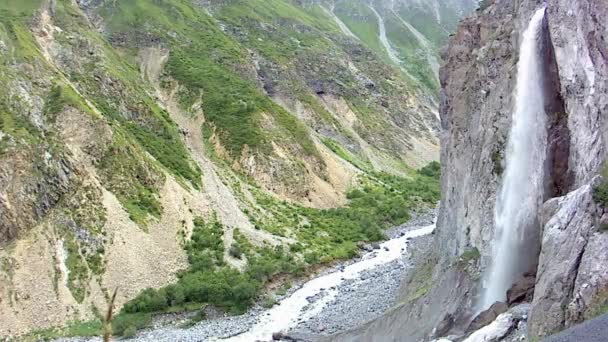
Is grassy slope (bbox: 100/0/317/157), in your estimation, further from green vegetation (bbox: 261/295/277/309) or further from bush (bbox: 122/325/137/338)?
bush (bbox: 122/325/137/338)

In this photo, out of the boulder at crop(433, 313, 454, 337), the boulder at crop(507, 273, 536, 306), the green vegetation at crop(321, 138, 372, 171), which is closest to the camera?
the boulder at crop(507, 273, 536, 306)

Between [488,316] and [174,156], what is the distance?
5058 cm

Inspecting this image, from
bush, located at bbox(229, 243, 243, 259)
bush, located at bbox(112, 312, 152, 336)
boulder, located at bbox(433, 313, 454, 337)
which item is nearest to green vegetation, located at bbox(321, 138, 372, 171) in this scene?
bush, located at bbox(229, 243, 243, 259)

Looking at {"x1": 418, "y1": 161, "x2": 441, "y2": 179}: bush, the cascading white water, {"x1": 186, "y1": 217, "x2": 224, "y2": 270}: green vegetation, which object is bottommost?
A: {"x1": 186, "y1": 217, "x2": 224, "y2": 270}: green vegetation

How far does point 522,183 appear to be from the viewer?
30.4 m

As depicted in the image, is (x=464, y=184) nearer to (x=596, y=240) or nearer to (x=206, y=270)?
(x=596, y=240)

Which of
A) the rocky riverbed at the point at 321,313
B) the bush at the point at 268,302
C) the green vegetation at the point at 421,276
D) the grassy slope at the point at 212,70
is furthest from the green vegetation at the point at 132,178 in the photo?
the green vegetation at the point at 421,276

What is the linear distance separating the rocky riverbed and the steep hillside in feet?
8.46

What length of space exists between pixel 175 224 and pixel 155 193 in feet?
14.6

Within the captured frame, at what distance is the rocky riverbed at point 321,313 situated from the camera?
4412 centimetres

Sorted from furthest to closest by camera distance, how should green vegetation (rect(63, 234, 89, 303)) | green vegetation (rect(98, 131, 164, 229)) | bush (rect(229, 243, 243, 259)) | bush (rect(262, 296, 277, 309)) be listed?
1. bush (rect(229, 243, 243, 259))
2. green vegetation (rect(98, 131, 164, 229))
3. bush (rect(262, 296, 277, 309))
4. green vegetation (rect(63, 234, 89, 303))

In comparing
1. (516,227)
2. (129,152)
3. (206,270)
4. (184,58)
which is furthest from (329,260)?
(184,58)

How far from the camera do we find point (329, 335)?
41.4 meters

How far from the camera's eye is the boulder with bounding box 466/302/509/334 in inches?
1039
